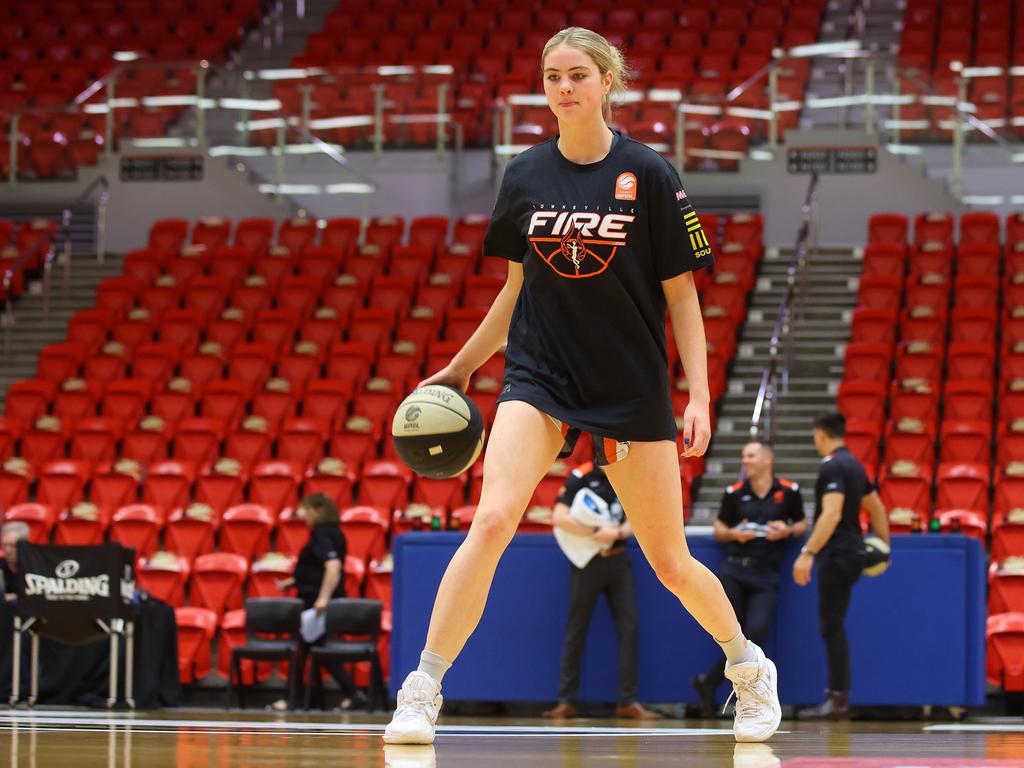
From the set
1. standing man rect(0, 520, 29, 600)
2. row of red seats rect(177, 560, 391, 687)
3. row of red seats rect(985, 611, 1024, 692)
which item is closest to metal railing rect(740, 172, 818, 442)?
row of red seats rect(985, 611, 1024, 692)

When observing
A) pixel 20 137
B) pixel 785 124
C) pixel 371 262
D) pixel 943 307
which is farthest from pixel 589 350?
pixel 20 137

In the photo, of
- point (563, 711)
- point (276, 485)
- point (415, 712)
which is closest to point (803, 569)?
point (563, 711)

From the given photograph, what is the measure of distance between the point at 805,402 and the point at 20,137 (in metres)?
10.3

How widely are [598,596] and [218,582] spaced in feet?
12.0

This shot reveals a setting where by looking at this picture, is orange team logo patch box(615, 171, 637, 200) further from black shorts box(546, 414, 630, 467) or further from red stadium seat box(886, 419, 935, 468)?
red stadium seat box(886, 419, 935, 468)

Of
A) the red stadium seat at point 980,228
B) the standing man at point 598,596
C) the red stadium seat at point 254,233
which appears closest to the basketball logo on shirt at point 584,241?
the standing man at point 598,596

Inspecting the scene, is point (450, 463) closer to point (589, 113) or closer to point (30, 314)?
point (589, 113)

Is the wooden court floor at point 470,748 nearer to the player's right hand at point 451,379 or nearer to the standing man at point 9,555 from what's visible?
the player's right hand at point 451,379

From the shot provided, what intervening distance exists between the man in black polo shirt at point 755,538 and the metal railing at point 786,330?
3.03 m

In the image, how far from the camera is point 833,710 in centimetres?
862

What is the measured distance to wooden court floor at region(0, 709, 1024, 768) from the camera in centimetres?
380

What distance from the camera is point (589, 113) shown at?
14.9ft

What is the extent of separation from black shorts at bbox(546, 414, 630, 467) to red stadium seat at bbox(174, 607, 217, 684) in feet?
23.3

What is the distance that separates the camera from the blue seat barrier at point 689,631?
8.86 metres
